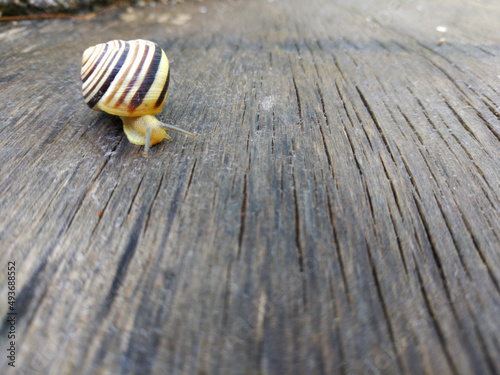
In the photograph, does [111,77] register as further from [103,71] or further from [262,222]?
[262,222]

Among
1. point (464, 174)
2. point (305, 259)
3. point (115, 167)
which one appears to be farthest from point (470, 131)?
point (115, 167)

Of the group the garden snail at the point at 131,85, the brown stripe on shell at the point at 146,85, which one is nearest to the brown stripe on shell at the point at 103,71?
the garden snail at the point at 131,85

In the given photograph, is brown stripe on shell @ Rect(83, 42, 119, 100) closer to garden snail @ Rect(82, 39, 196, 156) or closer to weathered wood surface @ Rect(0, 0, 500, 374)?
garden snail @ Rect(82, 39, 196, 156)

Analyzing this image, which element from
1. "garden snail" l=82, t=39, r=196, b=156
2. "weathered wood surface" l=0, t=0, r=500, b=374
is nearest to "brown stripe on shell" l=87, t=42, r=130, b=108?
"garden snail" l=82, t=39, r=196, b=156

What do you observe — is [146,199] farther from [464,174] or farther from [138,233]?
[464,174]

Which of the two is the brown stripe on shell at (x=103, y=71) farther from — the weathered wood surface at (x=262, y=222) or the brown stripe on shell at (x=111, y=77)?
the weathered wood surface at (x=262, y=222)

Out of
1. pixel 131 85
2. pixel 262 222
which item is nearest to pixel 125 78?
pixel 131 85

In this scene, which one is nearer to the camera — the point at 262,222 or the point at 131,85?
the point at 262,222
